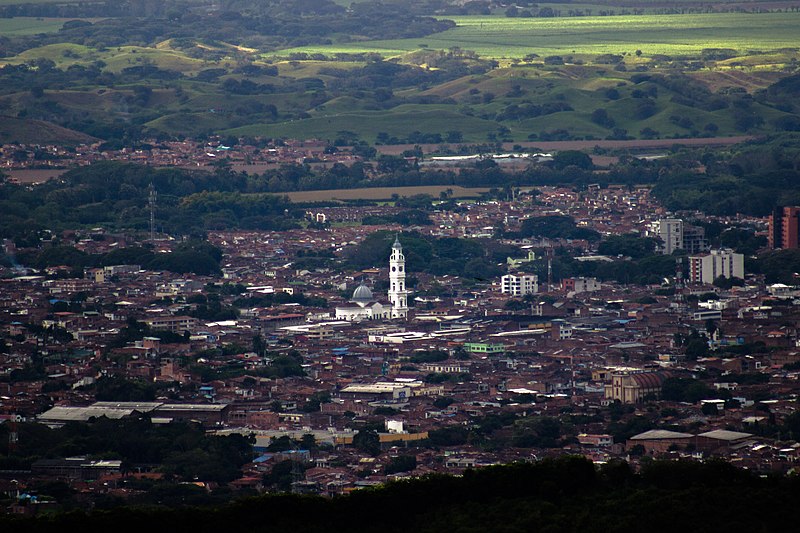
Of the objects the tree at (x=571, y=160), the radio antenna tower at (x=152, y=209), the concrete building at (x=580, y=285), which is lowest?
the tree at (x=571, y=160)

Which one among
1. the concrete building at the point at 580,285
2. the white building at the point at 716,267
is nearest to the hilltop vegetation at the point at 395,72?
the white building at the point at 716,267

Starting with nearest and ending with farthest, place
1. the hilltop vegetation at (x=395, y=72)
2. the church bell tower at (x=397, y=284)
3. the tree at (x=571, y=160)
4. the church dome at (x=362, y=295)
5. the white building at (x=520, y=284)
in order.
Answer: the church bell tower at (x=397, y=284) < the church dome at (x=362, y=295) < the white building at (x=520, y=284) < the tree at (x=571, y=160) < the hilltop vegetation at (x=395, y=72)

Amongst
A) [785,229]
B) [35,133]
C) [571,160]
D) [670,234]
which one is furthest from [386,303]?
[35,133]

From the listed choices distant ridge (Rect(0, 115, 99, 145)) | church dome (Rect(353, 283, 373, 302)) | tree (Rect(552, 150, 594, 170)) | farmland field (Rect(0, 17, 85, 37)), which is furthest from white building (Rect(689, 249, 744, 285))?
farmland field (Rect(0, 17, 85, 37))

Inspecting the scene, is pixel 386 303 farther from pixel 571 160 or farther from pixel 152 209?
pixel 571 160

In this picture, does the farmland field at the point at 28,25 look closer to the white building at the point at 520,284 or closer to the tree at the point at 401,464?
the white building at the point at 520,284

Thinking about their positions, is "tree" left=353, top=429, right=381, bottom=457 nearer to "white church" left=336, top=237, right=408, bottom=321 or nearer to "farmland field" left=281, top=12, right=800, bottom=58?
"white church" left=336, top=237, right=408, bottom=321

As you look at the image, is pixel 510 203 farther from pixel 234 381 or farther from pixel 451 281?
pixel 234 381
